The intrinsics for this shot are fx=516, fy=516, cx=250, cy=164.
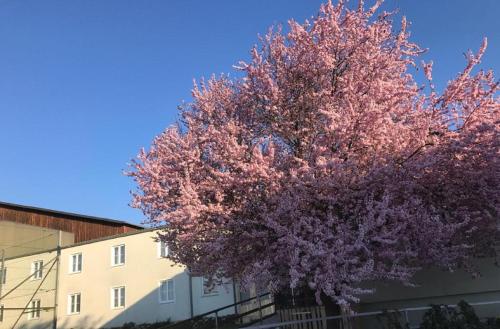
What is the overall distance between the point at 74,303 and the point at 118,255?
4844mm

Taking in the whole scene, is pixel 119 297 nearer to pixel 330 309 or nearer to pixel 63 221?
pixel 63 221

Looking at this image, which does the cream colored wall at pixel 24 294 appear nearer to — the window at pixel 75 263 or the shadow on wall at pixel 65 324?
the shadow on wall at pixel 65 324

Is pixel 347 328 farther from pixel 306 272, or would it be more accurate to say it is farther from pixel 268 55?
pixel 268 55

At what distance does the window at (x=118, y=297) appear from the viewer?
2867 cm

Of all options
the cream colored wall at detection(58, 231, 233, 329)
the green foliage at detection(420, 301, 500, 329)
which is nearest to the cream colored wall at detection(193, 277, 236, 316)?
the cream colored wall at detection(58, 231, 233, 329)

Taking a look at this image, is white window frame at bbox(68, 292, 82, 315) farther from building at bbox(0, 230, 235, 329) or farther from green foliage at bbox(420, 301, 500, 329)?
green foliage at bbox(420, 301, 500, 329)

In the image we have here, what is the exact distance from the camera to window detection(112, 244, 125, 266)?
29.4m

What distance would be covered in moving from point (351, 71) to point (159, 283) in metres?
18.7

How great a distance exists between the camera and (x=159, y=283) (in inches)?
1047

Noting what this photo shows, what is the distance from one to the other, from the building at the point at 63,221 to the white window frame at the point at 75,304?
672cm

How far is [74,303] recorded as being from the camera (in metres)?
31.5

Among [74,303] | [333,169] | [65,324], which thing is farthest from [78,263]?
[333,169]

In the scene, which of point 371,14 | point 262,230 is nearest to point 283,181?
point 262,230

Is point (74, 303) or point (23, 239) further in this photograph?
point (23, 239)
